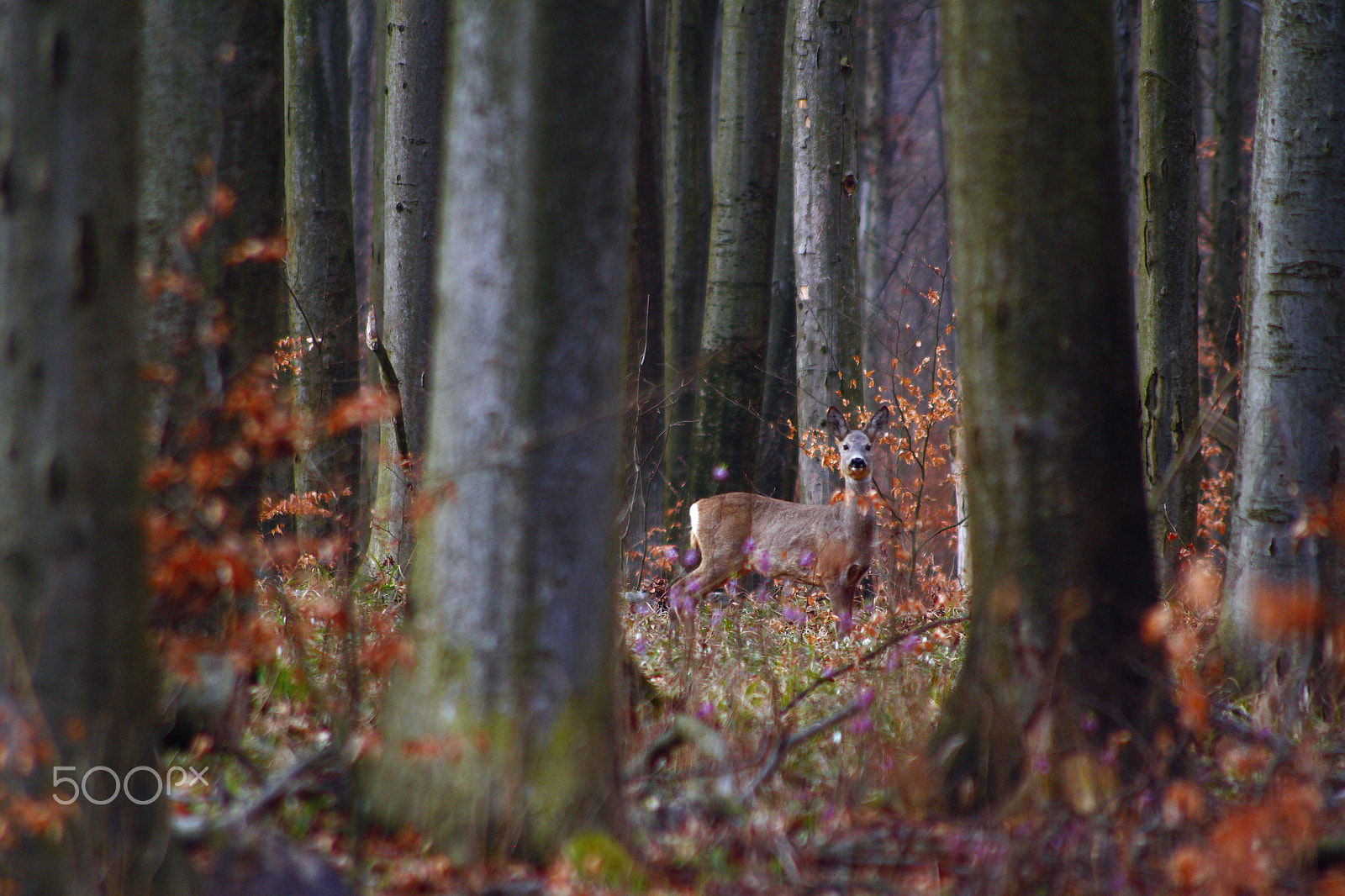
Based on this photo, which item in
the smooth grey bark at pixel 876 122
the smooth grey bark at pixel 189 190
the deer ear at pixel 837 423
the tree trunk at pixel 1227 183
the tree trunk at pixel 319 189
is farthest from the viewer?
the smooth grey bark at pixel 876 122

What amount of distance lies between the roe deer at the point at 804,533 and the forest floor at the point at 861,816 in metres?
4.27

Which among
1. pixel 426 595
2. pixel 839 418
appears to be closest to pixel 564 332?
pixel 426 595

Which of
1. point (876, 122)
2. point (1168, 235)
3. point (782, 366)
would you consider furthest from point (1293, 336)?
point (876, 122)

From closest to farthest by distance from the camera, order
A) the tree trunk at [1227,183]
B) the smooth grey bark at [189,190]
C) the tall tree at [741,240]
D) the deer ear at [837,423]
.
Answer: the smooth grey bark at [189,190] → the deer ear at [837,423] → the tall tree at [741,240] → the tree trunk at [1227,183]

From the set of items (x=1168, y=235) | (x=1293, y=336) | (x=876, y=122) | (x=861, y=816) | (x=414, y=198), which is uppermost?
(x=876, y=122)

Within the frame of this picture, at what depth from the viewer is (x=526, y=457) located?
9.99 feet

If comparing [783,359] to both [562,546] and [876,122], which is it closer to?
[876,122]

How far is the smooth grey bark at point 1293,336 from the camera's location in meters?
5.01

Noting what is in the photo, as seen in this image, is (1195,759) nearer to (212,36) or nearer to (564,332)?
(564,332)

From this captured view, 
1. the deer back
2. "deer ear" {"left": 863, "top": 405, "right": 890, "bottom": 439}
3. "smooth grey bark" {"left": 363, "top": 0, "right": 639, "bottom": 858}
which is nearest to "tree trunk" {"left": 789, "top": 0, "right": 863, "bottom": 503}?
"deer ear" {"left": 863, "top": 405, "right": 890, "bottom": 439}

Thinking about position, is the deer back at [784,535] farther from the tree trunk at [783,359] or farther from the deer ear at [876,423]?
the tree trunk at [783,359]

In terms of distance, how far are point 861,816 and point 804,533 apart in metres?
5.82

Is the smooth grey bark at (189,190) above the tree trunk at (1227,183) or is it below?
below

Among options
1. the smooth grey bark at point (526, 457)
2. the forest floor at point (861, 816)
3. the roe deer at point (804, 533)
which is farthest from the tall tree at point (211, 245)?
the roe deer at point (804, 533)
